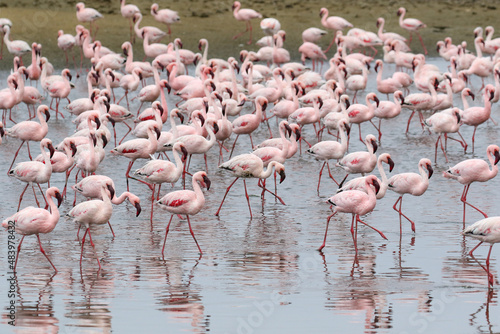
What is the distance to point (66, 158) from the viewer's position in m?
14.1

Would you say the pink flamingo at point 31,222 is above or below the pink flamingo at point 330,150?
above

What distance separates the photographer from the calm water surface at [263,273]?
29.2ft

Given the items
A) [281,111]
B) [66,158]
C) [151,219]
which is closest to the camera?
[151,219]

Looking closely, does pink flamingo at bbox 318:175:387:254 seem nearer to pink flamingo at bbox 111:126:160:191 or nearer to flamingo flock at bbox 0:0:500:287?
flamingo flock at bbox 0:0:500:287

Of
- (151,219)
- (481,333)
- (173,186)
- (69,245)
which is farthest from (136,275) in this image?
(173,186)

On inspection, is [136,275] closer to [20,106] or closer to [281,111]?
[281,111]

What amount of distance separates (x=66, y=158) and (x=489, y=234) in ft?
21.7

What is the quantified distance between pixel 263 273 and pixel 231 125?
672 centimetres

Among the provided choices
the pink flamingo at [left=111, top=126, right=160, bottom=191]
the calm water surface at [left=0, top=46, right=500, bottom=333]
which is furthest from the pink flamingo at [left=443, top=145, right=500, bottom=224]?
the pink flamingo at [left=111, top=126, right=160, bottom=191]

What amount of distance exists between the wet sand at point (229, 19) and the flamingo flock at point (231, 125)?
867 mm

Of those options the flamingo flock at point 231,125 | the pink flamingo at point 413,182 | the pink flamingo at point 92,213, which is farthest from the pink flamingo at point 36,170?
the pink flamingo at point 413,182

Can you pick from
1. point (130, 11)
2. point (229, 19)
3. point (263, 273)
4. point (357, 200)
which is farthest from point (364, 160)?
point (229, 19)

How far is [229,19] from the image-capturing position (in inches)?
1233

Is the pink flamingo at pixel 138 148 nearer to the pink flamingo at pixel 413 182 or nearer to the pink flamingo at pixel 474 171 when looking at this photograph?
the pink flamingo at pixel 413 182
